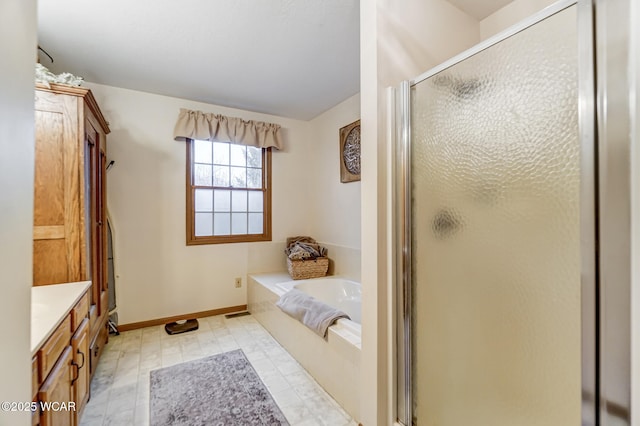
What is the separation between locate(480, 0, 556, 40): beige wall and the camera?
1.54m

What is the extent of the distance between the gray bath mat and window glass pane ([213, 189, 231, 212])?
166 cm

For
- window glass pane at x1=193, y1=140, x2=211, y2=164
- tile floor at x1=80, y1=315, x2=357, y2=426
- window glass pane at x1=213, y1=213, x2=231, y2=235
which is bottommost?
tile floor at x1=80, y1=315, x2=357, y2=426

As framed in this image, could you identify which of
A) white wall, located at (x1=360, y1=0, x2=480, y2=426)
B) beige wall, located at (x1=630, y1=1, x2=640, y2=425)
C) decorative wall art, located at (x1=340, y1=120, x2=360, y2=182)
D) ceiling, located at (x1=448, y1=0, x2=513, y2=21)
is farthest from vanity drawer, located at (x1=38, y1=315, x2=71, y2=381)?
ceiling, located at (x1=448, y1=0, x2=513, y2=21)

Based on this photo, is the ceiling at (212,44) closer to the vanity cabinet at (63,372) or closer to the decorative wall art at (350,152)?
the decorative wall art at (350,152)

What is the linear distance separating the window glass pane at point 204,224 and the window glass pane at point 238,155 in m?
0.69

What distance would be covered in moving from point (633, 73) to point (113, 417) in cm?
264

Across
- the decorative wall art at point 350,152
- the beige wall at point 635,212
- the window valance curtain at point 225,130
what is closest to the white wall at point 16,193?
the beige wall at point 635,212

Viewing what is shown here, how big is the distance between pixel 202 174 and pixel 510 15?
2985mm

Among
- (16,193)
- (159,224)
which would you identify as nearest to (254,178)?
(159,224)

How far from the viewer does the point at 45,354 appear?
3.37 ft

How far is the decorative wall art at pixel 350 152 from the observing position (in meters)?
2.91

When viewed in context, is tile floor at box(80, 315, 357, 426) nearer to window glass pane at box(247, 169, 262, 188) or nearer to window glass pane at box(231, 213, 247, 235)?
window glass pane at box(231, 213, 247, 235)

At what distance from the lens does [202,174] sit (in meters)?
3.19

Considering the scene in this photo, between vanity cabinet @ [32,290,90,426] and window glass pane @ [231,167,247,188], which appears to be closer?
vanity cabinet @ [32,290,90,426]
